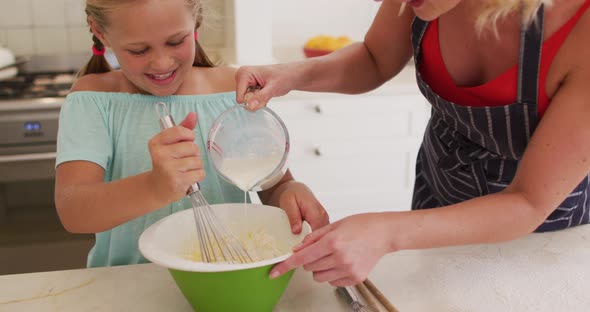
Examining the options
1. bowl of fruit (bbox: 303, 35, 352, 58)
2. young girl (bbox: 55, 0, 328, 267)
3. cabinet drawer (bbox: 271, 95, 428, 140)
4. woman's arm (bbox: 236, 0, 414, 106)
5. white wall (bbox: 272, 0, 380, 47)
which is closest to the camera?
young girl (bbox: 55, 0, 328, 267)

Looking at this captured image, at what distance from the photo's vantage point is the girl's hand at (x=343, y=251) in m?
0.83

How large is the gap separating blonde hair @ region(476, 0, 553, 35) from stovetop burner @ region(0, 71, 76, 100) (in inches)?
63.1

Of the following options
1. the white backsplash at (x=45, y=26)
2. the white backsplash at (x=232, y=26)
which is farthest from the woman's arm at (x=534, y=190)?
the white backsplash at (x=45, y=26)

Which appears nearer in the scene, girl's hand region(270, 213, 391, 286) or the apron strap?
girl's hand region(270, 213, 391, 286)

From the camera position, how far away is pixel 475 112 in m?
1.06

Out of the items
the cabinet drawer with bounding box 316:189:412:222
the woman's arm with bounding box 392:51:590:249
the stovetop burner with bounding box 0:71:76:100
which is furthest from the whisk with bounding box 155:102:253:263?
the cabinet drawer with bounding box 316:189:412:222

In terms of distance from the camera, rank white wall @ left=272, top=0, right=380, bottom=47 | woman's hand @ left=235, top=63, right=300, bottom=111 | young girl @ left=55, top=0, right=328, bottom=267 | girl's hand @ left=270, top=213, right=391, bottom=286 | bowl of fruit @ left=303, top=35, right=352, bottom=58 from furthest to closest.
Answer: white wall @ left=272, top=0, right=380, bottom=47 → bowl of fruit @ left=303, top=35, right=352, bottom=58 → woman's hand @ left=235, top=63, right=300, bottom=111 → young girl @ left=55, top=0, right=328, bottom=267 → girl's hand @ left=270, top=213, right=391, bottom=286

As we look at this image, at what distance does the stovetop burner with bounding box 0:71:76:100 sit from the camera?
2.14m

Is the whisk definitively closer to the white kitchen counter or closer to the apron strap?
the white kitchen counter

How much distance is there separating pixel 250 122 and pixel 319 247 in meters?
0.29

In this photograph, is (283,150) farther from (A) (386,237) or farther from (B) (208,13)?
(B) (208,13)

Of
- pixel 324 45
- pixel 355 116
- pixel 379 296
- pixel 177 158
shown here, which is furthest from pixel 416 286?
pixel 324 45

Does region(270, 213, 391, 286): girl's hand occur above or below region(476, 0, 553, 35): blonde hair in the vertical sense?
below

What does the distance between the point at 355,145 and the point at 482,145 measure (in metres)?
1.30
